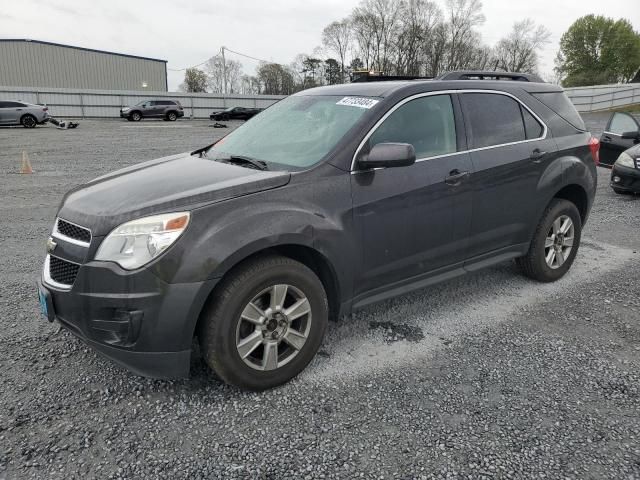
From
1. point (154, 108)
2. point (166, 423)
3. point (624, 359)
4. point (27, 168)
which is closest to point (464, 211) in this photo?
point (624, 359)

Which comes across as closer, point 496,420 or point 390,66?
point 496,420

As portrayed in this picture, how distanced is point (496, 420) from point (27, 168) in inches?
453

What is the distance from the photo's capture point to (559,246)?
4.70m

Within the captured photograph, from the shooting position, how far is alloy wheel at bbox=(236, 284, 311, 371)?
9.43 feet

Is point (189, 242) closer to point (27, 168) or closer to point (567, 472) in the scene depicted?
point (567, 472)

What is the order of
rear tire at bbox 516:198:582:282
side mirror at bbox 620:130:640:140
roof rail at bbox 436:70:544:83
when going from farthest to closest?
1. side mirror at bbox 620:130:640:140
2. rear tire at bbox 516:198:582:282
3. roof rail at bbox 436:70:544:83

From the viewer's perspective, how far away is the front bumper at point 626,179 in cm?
820

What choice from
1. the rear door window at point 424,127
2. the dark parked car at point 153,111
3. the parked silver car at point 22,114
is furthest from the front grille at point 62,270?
the dark parked car at point 153,111

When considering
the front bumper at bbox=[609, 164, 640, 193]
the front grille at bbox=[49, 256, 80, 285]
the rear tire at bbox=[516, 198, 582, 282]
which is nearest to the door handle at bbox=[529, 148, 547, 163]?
the rear tire at bbox=[516, 198, 582, 282]

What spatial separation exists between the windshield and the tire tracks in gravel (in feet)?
4.34

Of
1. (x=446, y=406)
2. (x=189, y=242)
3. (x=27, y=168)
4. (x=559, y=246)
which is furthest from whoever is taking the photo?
(x=27, y=168)

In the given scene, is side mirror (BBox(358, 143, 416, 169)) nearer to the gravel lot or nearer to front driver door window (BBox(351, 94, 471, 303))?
front driver door window (BBox(351, 94, 471, 303))

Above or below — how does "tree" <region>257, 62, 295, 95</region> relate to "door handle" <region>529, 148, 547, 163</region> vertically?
above

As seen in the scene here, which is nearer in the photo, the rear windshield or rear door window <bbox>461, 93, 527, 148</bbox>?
rear door window <bbox>461, 93, 527, 148</bbox>
